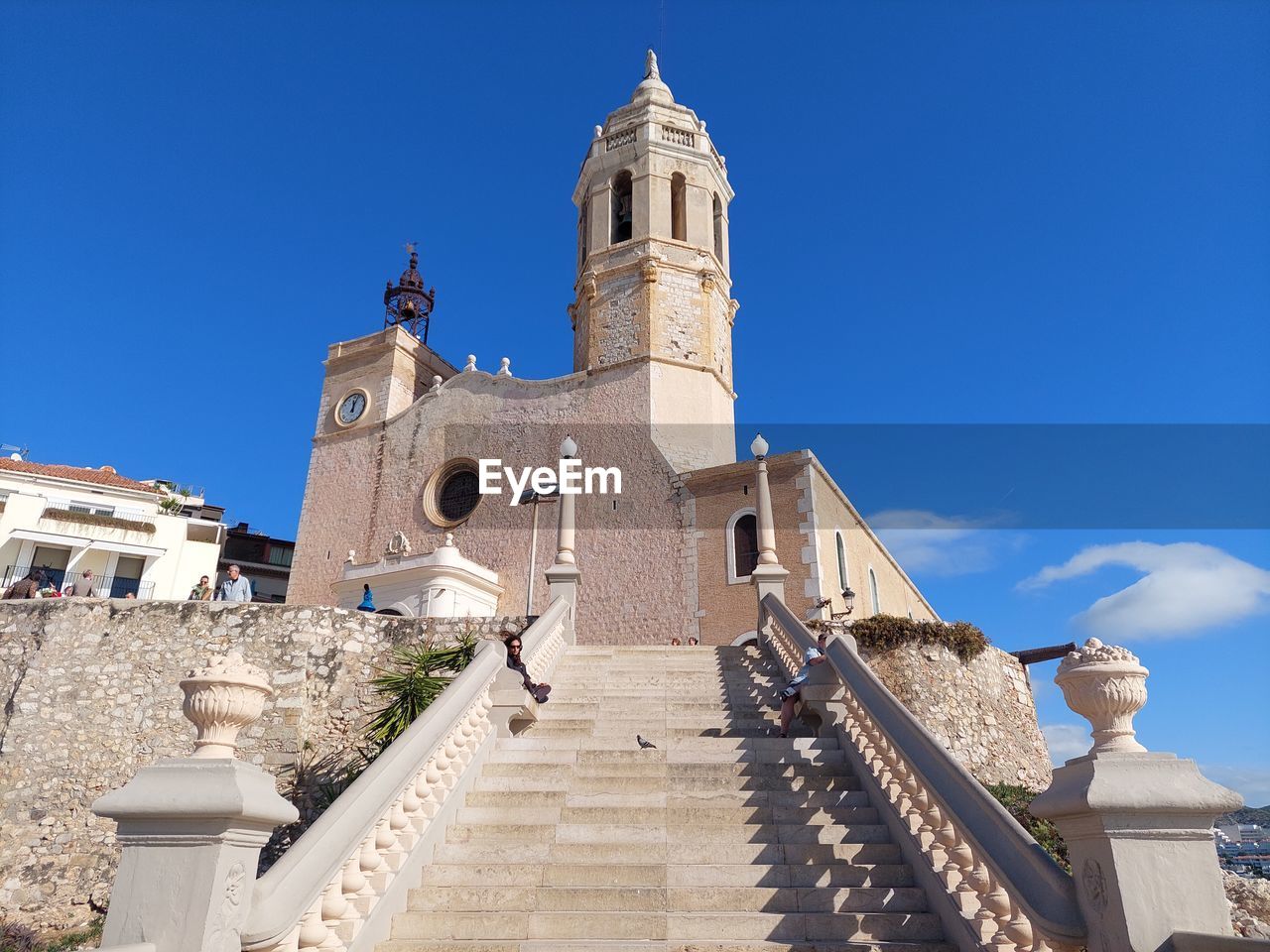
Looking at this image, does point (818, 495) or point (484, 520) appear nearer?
point (818, 495)

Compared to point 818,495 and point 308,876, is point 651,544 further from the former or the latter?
point 308,876

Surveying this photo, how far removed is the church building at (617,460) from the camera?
16.9 meters

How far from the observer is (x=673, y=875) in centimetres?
470

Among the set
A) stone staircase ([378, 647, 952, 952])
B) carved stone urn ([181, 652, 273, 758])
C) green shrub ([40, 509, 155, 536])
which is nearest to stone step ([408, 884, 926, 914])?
stone staircase ([378, 647, 952, 952])

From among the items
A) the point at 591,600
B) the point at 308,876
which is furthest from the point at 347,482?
the point at 308,876

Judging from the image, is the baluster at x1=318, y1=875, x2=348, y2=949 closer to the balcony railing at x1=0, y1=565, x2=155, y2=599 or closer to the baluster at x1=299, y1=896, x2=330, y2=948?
the baluster at x1=299, y1=896, x2=330, y2=948

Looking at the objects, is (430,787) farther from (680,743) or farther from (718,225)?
(718,225)

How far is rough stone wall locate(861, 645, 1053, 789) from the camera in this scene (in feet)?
38.3

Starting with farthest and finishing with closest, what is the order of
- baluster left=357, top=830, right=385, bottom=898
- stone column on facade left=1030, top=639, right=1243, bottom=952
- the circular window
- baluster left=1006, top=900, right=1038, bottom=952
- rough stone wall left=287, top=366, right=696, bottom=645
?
the circular window → rough stone wall left=287, top=366, right=696, bottom=645 → baluster left=357, top=830, right=385, bottom=898 → baluster left=1006, top=900, right=1038, bottom=952 → stone column on facade left=1030, top=639, right=1243, bottom=952

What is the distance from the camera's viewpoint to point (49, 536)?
25594 millimetres

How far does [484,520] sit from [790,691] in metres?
14.0

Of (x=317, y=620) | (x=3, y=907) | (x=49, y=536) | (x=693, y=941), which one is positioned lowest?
(x=3, y=907)

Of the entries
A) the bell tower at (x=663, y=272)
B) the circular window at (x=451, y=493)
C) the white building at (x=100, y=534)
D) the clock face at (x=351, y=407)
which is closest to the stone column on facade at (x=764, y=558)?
the bell tower at (x=663, y=272)

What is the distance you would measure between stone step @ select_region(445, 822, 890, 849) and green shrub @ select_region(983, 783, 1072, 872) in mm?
3169
